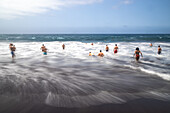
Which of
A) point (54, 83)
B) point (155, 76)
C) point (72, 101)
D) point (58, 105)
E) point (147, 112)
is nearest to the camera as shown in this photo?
point (147, 112)

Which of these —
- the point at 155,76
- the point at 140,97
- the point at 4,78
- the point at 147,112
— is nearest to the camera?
the point at 147,112

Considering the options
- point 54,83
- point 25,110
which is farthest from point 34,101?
point 54,83

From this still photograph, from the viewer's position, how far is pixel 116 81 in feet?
24.6

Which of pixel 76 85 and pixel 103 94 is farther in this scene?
pixel 76 85

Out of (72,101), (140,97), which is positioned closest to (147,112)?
(140,97)

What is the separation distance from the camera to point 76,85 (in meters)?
6.86

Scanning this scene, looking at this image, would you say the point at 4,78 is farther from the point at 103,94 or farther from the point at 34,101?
the point at 103,94

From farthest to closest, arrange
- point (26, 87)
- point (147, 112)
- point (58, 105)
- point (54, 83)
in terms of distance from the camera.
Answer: point (54, 83) → point (26, 87) → point (58, 105) → point (147, 112)

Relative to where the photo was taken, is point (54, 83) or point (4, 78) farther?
point (4, 78)

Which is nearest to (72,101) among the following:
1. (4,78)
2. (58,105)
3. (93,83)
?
(58,105)

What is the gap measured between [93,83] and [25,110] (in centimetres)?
375

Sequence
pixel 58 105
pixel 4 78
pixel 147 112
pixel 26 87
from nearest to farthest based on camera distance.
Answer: pixel 147 112 < pixel 58 105 < pixel 26 87 < pixel 4 78

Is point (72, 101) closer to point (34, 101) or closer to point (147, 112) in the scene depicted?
point (34, 101)

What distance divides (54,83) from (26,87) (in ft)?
4.68
